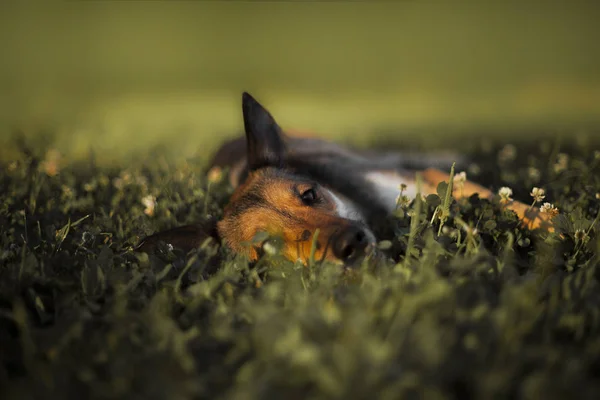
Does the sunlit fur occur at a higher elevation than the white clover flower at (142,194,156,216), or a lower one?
higher

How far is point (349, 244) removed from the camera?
8.33ft

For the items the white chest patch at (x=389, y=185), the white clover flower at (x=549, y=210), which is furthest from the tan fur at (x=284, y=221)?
the white clover flower at (x=549, y=210)

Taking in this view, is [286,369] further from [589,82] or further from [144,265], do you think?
[589,82]

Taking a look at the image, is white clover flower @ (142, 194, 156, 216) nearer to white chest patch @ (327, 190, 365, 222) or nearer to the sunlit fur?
the sunlit fur

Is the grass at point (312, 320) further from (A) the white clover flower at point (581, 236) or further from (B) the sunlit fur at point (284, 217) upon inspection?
(B) the sunlit fur at point (284, 217)

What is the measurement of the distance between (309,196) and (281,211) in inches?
10.1

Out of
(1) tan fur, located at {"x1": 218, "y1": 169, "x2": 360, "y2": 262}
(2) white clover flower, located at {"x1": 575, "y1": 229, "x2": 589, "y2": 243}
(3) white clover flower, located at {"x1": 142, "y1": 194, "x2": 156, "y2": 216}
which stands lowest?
(3) white clover flower, located at {"x1": 142, "y1": 194, "x2": 156, "y2": 216}

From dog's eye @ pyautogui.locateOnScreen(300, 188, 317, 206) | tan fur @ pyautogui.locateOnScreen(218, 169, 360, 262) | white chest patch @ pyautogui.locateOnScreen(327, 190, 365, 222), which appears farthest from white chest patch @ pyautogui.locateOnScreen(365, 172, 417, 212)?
dog's eye @ pyautogui.locateOnScreen(300, 188, 317, 206)

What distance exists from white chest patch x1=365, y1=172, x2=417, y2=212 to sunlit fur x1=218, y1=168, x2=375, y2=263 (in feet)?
1.75

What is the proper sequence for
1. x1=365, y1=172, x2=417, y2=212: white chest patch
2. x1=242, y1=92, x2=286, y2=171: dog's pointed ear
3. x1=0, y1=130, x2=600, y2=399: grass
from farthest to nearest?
x1=365, y1=172, x2=417, y2=212: white chest patch → x1=242, y1=92, x2=286, y2=171: dog's pointed ear → x1=0, y1=130, x2=600, y2=399: grass

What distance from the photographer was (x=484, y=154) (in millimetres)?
5758

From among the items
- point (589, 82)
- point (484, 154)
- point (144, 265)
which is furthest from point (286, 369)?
point (589, 82)

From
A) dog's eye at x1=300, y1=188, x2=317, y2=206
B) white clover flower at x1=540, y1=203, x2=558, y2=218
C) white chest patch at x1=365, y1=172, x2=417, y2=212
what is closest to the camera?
white clover flower at x1=540, y1=203, x2=558, y2=218

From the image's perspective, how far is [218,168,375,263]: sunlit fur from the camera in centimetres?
268
